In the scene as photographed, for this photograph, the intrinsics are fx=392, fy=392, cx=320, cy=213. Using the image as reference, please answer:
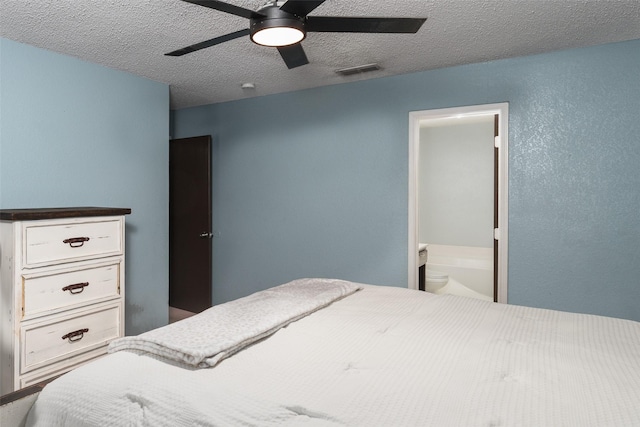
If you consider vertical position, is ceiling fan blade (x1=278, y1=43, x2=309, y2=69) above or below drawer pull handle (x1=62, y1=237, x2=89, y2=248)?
above

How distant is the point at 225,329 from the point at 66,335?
1.51 m

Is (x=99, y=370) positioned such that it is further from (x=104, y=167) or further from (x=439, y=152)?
(x=439, y=152)

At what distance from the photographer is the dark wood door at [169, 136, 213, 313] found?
4.45 metres

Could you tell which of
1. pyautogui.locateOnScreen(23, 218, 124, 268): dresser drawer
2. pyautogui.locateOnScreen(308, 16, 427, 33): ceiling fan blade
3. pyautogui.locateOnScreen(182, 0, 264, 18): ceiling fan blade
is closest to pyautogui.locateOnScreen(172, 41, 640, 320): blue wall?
pyautogui.locateOnScreen(308, 16, 427, 33): ceiling fan blade

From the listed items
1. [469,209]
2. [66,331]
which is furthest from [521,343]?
[469,209]

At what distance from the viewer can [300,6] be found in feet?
5.39

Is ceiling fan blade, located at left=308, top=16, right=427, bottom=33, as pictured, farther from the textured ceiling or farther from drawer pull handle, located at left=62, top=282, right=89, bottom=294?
drawer pull handle, located at left=62, top=282, right=89, bottom=294

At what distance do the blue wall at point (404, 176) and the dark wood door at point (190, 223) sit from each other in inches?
4.8

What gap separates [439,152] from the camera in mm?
5148

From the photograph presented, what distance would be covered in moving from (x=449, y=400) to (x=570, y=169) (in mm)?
2308

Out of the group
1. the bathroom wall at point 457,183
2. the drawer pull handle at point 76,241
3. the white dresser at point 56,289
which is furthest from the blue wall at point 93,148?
the bathroom wall at point 457,183

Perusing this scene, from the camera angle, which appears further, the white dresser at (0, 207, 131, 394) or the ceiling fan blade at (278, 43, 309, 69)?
the white dresser at (0, 207, 131, 394)

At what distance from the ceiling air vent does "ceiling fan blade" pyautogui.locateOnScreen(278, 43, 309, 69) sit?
0.99 m

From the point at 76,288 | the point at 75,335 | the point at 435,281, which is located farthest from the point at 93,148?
the point at 435,281
